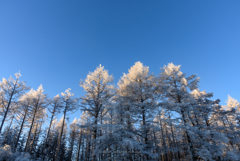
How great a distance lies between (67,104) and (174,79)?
16.7 meters

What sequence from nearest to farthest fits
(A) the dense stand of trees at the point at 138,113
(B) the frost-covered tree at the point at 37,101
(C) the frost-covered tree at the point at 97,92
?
(A) the dense stand of trees at the point at 138,113 < (C) the frost-covered tree at the point at 97,92 < (B) the frost-covered tree at the point at 37,101

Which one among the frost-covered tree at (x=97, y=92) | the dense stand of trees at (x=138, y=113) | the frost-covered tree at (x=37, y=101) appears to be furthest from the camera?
the frost-covered tree at (x=37, y=101)

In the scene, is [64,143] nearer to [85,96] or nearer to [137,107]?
[85,96]

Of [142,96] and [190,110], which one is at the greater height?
[142,96]

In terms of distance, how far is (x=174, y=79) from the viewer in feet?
46.1

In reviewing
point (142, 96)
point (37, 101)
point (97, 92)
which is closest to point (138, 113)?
point (142, 96)

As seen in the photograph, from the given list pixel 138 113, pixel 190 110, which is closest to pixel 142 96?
pixel 138 113

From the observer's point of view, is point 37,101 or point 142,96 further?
point 37,101

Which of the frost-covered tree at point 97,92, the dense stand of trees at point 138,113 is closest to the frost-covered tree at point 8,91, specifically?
the dense stand of trees at point 138,113

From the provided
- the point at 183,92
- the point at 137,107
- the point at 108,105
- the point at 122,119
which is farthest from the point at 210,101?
the point at 108,105

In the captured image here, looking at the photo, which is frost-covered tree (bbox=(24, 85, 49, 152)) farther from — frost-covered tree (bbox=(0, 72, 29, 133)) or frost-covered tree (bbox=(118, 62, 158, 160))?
frost-covered tree (bbox=(118, 62, 158, 160))

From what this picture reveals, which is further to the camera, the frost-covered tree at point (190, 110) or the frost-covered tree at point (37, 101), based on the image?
the frost-covered tree at point (37, 101)

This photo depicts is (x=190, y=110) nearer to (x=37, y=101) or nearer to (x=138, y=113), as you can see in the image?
(x=138, y=113)

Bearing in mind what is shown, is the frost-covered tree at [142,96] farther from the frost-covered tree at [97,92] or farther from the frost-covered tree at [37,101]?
the frost-covered tree at [37,101]
